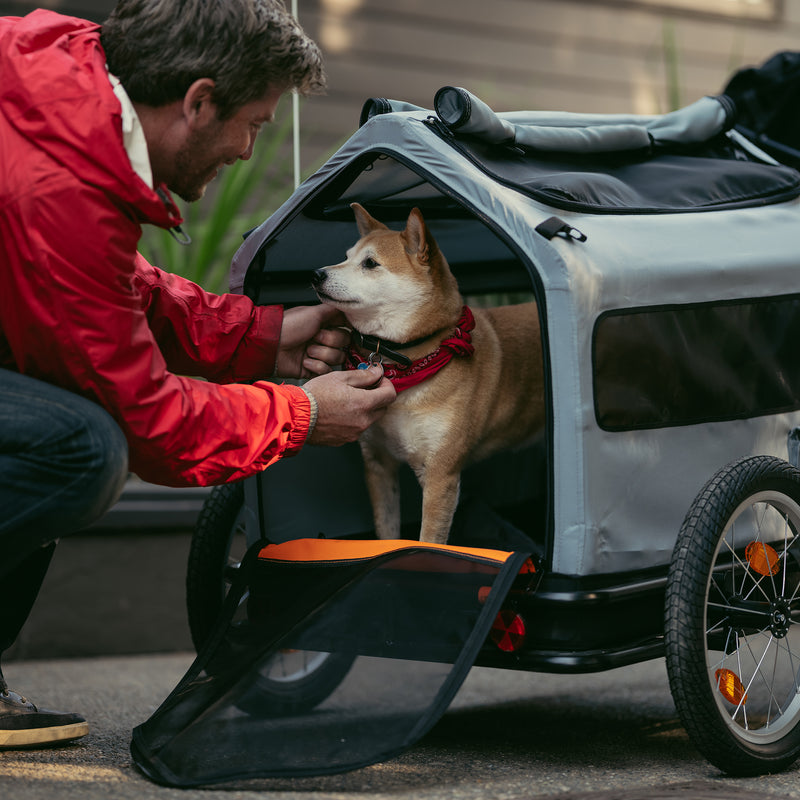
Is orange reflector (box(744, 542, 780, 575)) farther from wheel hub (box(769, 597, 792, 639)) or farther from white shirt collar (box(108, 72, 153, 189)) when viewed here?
white shirt collar (box(108, 72, 153, 189))

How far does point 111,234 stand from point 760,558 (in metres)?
1.39

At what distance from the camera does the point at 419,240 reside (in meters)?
2.47

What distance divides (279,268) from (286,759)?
4.01 ft

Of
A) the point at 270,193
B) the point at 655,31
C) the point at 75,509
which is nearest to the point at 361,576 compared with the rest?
the point at 75,509

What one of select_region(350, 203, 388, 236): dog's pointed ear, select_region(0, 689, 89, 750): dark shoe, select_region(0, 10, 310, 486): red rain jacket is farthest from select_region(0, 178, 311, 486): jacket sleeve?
select_region(350, 203, 388, 236): dog's pointed ear

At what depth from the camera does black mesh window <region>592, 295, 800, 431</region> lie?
6.44ft

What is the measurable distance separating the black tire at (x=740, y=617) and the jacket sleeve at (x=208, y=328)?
983 millimetres

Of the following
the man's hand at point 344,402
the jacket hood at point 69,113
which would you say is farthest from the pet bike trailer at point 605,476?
the jacket hood at point 69,113

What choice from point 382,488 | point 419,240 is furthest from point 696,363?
point 382,488

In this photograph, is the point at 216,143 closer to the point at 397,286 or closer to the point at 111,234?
the point at 111,234

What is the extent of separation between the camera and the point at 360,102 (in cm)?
479

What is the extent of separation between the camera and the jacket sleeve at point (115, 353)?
1636 millimetres

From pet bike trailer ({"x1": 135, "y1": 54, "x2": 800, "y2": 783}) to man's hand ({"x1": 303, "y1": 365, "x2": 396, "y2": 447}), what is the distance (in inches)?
10.6

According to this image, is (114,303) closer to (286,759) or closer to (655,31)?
(286,759)
